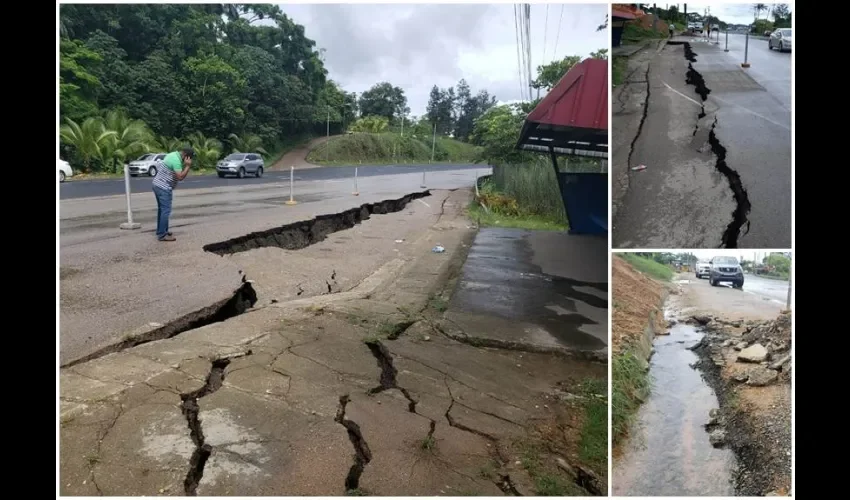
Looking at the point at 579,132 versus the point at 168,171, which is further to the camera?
the point at 168,171

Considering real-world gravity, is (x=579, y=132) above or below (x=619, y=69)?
below

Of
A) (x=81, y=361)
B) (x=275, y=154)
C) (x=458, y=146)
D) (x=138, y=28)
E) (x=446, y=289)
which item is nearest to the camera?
(x=81, y=361)

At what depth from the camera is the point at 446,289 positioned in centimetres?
646

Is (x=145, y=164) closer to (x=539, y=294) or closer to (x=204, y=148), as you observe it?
(x=204, y=148)

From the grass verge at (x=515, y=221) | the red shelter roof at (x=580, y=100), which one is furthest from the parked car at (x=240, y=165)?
the red shelter roof at (x=580, y=100)

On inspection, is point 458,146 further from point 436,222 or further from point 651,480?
point 651,480

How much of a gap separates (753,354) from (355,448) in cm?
209

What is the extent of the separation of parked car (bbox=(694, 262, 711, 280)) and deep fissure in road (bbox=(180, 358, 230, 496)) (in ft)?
8.29

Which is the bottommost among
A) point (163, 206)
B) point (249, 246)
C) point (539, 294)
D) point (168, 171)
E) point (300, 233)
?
point (539, 294)


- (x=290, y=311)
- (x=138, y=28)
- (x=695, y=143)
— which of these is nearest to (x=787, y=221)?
(x=695, y=143)

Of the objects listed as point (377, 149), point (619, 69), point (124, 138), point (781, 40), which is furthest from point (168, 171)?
point (781, 40)

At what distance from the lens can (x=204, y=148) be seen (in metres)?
7.29

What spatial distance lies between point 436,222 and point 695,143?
35.1 ft

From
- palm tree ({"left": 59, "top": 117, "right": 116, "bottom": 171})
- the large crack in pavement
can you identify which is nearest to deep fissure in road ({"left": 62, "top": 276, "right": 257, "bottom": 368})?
the large crack in pavement
